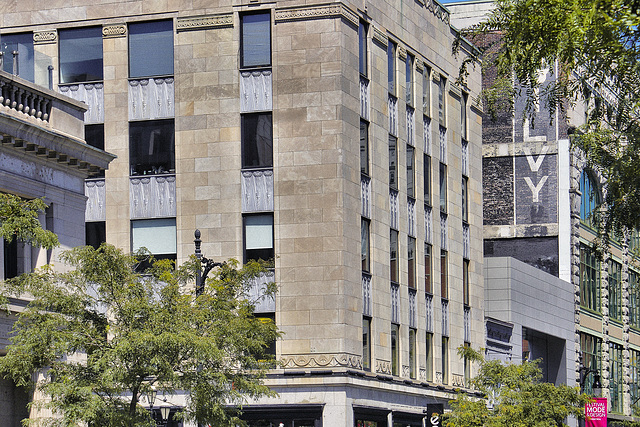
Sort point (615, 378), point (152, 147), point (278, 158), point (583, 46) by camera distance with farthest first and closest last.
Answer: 1. point (615, 378)
2. point (152, 147)
3. point (278, 158)
4. point (583, 46)

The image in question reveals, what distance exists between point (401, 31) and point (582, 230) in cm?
2692

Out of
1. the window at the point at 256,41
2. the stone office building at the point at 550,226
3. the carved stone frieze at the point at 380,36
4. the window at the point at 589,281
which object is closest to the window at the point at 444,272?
the carved stone frieze at the point at 380,36

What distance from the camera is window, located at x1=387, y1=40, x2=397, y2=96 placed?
49750 mm

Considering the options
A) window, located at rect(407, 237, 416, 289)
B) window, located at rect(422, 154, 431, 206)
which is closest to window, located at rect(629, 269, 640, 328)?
window, located at rect(422, 154, 431, 206)

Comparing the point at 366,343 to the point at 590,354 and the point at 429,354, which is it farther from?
the point at 590,354

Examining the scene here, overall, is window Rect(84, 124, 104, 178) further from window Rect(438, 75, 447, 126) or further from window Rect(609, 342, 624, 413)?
window Rect(609, 342, 624, 413)

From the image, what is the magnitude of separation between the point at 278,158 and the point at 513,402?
42.4 ft

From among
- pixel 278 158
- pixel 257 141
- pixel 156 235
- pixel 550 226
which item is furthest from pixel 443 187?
pixel 550 226

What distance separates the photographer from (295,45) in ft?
147

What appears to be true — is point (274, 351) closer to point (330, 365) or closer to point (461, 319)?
point (330, 365)

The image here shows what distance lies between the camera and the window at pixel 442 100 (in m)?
54.8

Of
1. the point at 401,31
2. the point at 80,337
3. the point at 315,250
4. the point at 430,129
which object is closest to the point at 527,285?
the point at 430,129

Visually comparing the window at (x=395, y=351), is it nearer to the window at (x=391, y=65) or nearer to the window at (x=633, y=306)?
the window at (x=391, y=65)

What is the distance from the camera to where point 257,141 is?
45.2 meters
